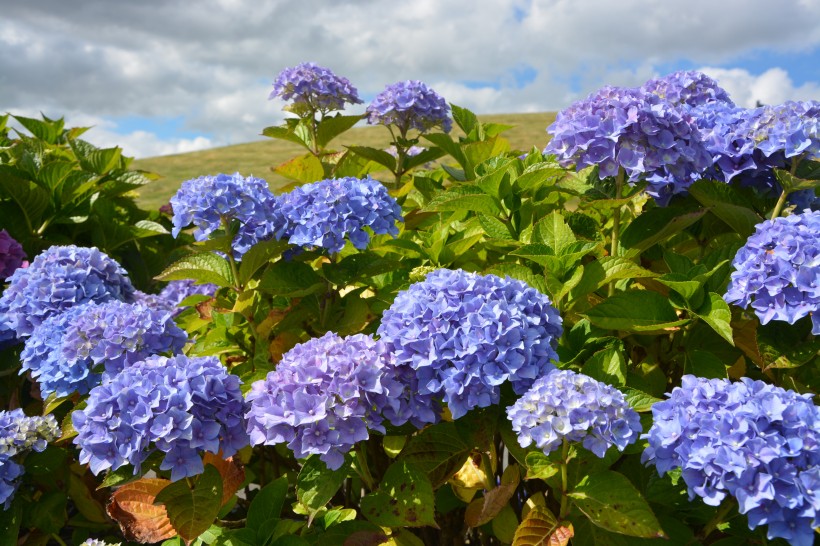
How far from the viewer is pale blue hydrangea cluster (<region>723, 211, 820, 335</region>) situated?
1.83 metres

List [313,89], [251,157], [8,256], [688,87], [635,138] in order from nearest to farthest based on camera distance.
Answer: [635,138] < [688,87] < [8,256] < [313,89] < [251,157]

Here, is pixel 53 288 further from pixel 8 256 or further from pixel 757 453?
pixel 757 453

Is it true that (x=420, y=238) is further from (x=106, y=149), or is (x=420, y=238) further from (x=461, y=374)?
(x=106, y=149)

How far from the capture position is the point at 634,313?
2.02 meters

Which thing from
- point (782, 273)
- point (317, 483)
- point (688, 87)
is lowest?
point (317, 483)

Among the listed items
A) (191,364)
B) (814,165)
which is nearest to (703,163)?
(814,165)

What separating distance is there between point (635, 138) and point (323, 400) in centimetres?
114

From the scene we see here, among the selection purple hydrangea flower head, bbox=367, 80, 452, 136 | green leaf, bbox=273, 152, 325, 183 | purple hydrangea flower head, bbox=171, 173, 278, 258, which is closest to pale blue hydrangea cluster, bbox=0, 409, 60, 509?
purple hydrangea flower head, bbox=171, 173, 278, 258

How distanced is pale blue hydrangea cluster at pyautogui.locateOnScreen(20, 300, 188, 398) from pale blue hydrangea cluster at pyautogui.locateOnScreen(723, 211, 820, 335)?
1639 millimetres

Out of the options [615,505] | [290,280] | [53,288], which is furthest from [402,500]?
[53,288]

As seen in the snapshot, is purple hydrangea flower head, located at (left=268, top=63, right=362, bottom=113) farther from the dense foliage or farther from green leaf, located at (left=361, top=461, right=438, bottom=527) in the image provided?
green leaf, located at (left=361, top=461, right=438, bottom=527)

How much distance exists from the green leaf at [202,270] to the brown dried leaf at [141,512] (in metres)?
0.64

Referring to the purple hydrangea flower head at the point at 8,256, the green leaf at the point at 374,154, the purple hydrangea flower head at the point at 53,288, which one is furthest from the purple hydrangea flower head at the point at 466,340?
the purple hydrangea flower head at the point at 8,256

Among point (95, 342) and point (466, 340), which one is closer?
point (466, 340)
